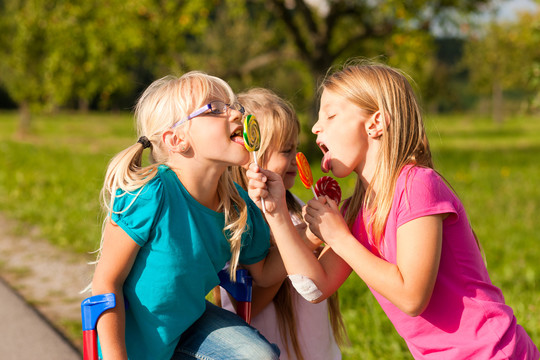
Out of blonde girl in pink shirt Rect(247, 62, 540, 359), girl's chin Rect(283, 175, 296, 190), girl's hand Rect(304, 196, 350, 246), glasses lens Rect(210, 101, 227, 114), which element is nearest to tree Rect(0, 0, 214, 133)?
girl's chin Rect(283, 175, 296, 190)

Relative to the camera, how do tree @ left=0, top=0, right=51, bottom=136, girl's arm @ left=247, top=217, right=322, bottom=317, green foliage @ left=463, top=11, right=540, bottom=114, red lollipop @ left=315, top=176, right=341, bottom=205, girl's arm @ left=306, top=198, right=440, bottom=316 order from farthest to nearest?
green foliage @ left=463, top=11, right=540, bottom=114 → tree @ left=0, top=0, right=51, bottom=136 → girl's arm @ left=247, top=217, right=322, bottom=317 → red lollipop @ left=315, top=176, right=341, bottom=205 → girl's arm @ left=306, top=198, right=440, bottom=316

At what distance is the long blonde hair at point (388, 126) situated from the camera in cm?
200

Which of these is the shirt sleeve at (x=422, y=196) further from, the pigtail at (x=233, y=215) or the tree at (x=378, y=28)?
the tree at (x=378, y=28)

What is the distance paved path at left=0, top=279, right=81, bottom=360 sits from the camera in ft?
11.0

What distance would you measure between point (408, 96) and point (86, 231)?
4.42 m

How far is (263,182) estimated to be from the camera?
1944 millimetres

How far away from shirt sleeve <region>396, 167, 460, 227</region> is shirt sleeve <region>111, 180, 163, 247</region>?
0.79 m

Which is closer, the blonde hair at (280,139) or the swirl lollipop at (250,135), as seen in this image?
the swirl lollipop at (250,135)

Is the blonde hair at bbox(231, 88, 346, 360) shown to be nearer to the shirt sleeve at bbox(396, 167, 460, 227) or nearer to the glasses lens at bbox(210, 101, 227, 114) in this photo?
the glasses lens at bbox(210, 101, 227, 114)

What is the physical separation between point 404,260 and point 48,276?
12.0 feet

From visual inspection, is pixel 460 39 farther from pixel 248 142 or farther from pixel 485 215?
pixel 248 142

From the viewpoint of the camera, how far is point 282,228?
78.2 inches

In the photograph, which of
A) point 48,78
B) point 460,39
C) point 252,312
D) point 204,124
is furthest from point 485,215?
point 48,78

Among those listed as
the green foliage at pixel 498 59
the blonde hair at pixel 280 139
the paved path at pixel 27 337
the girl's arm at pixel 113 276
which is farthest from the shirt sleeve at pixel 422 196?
the green foliage at pixel 498 59
